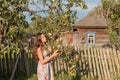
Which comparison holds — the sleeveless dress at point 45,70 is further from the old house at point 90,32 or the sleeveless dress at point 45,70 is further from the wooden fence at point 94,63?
the old house at point 90,32

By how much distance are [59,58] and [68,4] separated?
4.24 metres

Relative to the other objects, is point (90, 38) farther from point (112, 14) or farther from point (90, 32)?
point (112, 14)

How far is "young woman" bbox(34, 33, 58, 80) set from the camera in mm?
7016

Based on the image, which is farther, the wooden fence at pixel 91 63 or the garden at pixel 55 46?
the wooden fence at pixel 91 63

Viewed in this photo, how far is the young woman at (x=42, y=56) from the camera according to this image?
7.02 m

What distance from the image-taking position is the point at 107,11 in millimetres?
16641

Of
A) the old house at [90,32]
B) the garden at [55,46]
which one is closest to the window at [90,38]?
the old house at [90,32]

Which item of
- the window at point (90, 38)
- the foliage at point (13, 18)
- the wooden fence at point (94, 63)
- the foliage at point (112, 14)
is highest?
the foliage at point (13, 18)

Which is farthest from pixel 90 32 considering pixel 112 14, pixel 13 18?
pixel 13 18

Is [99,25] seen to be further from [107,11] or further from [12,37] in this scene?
[12,37]

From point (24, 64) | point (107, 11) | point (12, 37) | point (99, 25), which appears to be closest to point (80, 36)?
point (99, 25)

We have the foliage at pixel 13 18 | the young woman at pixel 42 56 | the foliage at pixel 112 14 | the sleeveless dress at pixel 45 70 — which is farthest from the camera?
the foliage at pixel 112 14

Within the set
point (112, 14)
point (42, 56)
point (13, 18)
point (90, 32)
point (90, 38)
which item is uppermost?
point (13, 18)

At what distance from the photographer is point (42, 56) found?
7.04m
